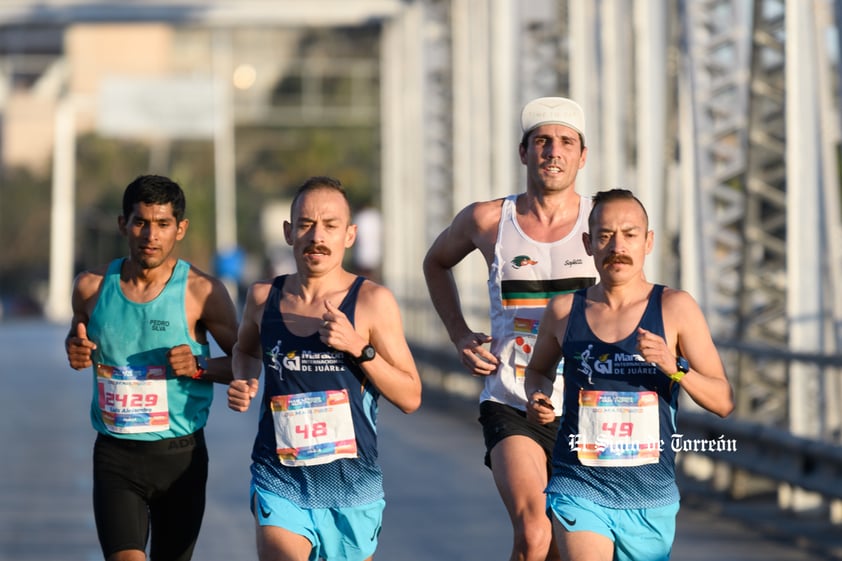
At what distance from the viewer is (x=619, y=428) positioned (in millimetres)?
5980

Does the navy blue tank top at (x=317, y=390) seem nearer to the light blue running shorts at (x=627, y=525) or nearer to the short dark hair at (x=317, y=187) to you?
the short dark hair at (x=317, y=187)

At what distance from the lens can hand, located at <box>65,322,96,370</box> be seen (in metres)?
6.95

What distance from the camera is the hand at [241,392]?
628cm

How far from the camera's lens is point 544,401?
6328 millimetres

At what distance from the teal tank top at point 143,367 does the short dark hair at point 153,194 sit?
0.30 m

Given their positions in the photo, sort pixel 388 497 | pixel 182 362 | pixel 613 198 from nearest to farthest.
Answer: pixel 613 198
pixel 182 362
pixel 388 497

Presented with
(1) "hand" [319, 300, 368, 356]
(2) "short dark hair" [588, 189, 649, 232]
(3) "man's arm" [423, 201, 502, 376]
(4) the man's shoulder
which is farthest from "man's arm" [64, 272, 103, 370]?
(2) "short dark hair" [588, 189, 649, 232]

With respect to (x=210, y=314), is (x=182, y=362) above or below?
below

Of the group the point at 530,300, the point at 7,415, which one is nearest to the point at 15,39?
the point at 7,415

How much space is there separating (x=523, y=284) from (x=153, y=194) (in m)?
1.42

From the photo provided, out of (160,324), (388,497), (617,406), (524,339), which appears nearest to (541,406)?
(617,406)

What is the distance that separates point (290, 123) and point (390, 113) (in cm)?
5492

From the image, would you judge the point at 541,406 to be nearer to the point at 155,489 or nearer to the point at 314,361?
the point at 314,361

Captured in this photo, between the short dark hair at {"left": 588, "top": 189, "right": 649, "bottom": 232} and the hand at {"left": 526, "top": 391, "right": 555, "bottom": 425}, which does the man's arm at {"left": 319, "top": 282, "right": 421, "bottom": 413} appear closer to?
the hand at {"left": 526, "top": 391, "right": 555, "bottom": 425}
